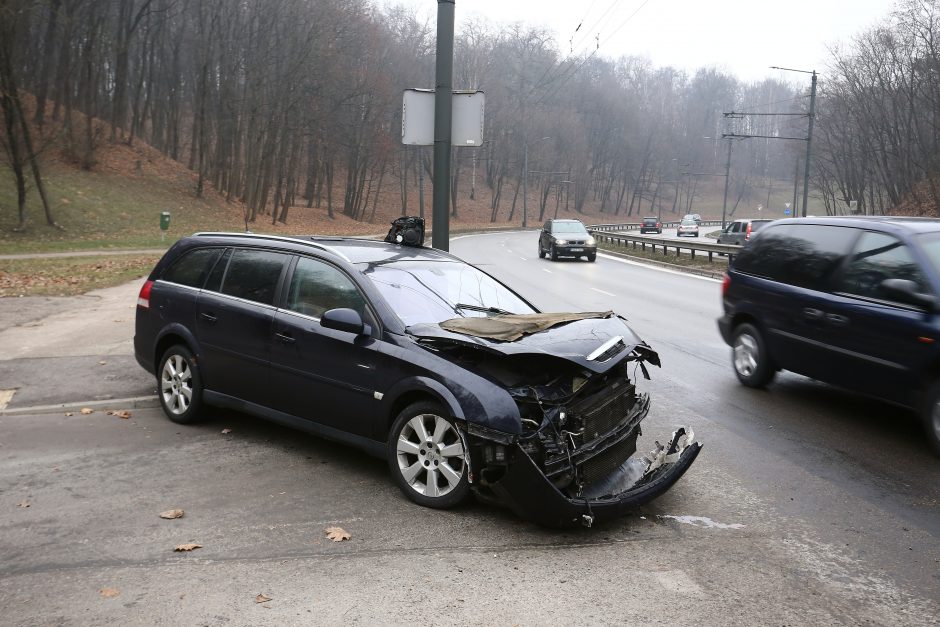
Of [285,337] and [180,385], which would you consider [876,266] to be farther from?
[180,385]

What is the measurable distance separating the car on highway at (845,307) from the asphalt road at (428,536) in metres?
0.52

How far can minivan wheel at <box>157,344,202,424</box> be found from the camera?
22.2ft

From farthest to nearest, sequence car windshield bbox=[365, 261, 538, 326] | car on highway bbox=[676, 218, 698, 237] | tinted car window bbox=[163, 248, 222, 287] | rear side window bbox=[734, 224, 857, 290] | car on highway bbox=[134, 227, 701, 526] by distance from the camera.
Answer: car on highway bbox=[676, 218, 698, 237] < rear side window bbox=[734, 224, 857, 290] < tinted car window bbox=[163, 248, 222, 287] < car windshield bbox=[365, 261, 538, 326] < car on highway bbox=[134, 227, 701, 526]

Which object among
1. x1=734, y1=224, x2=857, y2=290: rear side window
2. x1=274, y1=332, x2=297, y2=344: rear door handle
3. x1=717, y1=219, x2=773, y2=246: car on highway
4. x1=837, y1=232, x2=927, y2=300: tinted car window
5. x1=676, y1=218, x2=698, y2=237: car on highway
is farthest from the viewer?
x1=676, y1=218, x2=698, y2=237: car on highway

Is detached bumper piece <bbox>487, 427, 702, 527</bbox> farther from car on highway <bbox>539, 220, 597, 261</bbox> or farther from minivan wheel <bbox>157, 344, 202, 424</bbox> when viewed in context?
car on highway <bbox>539, 220, 597, 261</bbox>

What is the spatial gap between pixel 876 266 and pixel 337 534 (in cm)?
512

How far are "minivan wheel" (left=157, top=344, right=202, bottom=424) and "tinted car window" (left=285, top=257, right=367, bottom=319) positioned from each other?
1296 millimetres

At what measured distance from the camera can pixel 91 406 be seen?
297 inches

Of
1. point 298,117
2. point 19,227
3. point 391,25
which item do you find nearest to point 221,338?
point 19,227

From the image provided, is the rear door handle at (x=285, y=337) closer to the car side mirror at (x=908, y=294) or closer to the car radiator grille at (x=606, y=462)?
the car radiator grille at (x=606, y=462)

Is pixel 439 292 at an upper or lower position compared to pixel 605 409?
upper

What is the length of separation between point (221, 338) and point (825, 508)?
15.0 ft

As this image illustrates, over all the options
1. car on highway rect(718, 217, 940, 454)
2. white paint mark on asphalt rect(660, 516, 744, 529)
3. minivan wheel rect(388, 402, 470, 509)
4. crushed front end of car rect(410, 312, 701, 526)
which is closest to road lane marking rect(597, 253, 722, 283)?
car on highway rect(718, 217, 940, 454)

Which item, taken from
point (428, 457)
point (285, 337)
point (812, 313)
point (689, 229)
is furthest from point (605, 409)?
point (689, 229)
